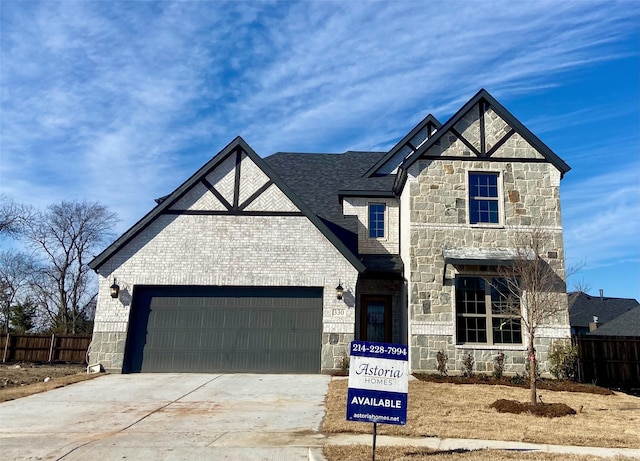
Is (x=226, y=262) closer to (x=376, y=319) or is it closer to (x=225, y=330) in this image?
(x=225, y=330)

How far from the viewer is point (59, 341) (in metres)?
20.4

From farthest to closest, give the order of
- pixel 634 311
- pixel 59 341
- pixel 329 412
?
1. pixel 634 311
2. pixel 59 341
3. pixel 329 412

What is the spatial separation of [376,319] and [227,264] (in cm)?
587

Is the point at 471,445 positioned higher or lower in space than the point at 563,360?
lower

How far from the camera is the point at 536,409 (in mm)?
9094

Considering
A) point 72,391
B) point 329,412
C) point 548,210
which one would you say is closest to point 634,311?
point 548,210

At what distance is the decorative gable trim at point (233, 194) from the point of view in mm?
15352

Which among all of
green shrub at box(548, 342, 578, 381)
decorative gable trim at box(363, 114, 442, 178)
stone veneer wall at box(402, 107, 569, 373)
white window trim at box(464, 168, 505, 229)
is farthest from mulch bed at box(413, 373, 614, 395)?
decorative gable trim at box(363, 114, 442, 178)

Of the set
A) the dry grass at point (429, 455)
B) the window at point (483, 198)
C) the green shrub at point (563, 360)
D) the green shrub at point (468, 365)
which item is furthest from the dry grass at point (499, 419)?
the window at point (483, 198)

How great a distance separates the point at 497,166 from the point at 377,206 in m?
4.80

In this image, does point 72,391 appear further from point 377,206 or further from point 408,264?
point 377,206

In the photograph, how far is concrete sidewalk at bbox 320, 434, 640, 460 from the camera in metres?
6.49

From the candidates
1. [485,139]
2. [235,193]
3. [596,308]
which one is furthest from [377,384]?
[596,308]

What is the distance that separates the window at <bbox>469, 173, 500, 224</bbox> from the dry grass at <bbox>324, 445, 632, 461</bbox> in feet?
32.5
